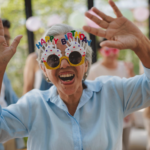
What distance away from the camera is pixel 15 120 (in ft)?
3.77

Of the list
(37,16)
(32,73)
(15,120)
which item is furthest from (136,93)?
(37,16)

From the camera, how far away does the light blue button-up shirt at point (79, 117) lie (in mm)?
1141

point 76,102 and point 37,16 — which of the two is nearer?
point 76,102

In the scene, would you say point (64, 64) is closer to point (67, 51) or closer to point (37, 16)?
point (67, 51)

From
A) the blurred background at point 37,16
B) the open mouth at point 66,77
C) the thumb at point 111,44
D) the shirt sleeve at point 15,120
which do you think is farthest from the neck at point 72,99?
the blurred background at point 37,16

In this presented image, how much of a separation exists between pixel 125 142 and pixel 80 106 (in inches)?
81.4

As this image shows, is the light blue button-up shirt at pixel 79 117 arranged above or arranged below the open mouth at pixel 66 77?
below

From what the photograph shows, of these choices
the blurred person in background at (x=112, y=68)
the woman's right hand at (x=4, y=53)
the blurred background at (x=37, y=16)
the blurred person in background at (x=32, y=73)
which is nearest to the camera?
the woman's right hand at (x=4, y=53)

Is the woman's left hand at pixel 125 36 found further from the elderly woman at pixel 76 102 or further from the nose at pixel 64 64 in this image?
the nose at pixel 64 64

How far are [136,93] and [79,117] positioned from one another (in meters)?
0.37

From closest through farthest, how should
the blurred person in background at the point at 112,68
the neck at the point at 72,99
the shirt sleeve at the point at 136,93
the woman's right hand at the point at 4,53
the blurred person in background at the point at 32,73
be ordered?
the woman's right hand at the point at 4,53 < the shirt sleeve at the point at 136,93 < the neck at the point at 72,99 < the blurred person in background at the point at 32,73 < the blurred person in background at the point at 112,68

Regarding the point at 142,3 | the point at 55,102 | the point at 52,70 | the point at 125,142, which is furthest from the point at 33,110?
the point at 142,3

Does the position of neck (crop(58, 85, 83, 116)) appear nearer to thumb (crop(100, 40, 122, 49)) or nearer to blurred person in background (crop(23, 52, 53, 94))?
thumb (crop(100, 40, 122, 49))

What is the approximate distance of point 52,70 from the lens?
125 centimetres
